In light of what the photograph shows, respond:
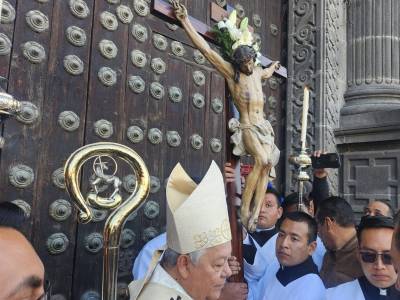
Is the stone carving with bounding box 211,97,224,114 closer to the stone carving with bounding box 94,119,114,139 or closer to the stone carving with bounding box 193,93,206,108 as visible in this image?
the stone carving with bounding box 193,93,206,108

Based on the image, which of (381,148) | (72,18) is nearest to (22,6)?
(72,18)

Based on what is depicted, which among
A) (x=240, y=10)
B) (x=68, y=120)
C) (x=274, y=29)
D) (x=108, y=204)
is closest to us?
(x=108, y=204)

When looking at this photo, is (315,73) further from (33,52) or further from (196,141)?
(33,52)

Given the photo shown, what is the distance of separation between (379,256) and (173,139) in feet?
6.02

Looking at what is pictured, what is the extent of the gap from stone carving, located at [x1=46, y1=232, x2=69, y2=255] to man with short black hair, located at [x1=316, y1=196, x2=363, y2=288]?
1518 mm

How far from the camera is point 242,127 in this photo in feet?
7.20

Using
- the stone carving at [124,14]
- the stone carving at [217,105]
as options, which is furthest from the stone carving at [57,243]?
the stone carving at [217,105]

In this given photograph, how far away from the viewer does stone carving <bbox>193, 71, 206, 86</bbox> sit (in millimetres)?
3669

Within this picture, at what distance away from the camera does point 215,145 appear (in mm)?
3752

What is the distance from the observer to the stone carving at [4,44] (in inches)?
94.9

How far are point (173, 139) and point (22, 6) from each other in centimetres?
136

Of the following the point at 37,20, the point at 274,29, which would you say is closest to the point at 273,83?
the point at 274,29

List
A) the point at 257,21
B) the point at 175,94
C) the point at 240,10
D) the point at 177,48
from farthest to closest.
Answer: the point at 257,21
the point at 240,10
the point at 177,48
the point at 175,94

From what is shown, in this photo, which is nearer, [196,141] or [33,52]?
[33,52]
